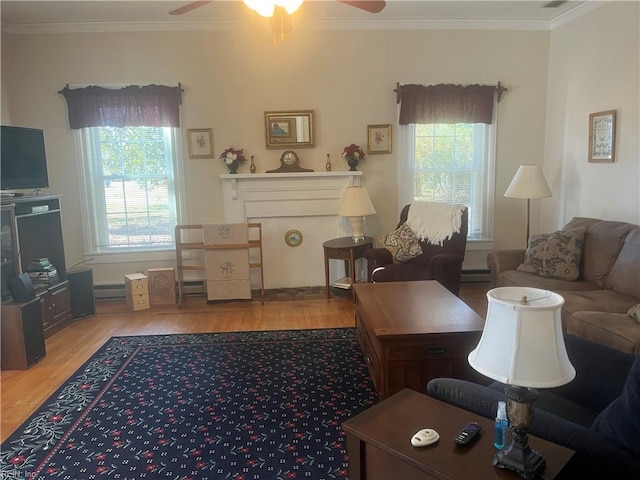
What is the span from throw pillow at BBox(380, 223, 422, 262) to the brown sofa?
2.20 ft

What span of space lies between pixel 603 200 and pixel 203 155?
3.86 m

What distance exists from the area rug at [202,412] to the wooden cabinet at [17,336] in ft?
1.37

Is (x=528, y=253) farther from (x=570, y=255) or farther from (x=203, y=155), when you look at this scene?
(x=203, y=155)

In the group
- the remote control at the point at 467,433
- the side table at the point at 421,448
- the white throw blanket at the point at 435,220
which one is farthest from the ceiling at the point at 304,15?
the remote control at the point at 467,433

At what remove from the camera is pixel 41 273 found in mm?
3928

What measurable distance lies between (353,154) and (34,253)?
3179 mm

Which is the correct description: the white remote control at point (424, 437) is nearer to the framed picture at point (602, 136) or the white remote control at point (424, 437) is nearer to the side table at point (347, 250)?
the side table at point (347, 250)

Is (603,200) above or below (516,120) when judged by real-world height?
below

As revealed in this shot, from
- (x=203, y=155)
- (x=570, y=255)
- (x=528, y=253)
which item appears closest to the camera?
(x=570, y=255)

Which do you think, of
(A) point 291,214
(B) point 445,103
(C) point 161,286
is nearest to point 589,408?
(A) point 291,214

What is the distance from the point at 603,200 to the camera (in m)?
4.10

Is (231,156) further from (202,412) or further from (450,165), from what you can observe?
(202,412)

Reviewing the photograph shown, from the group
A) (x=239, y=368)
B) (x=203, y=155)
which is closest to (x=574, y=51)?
(x=203, y=155)

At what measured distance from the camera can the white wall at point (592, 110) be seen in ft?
12.2
